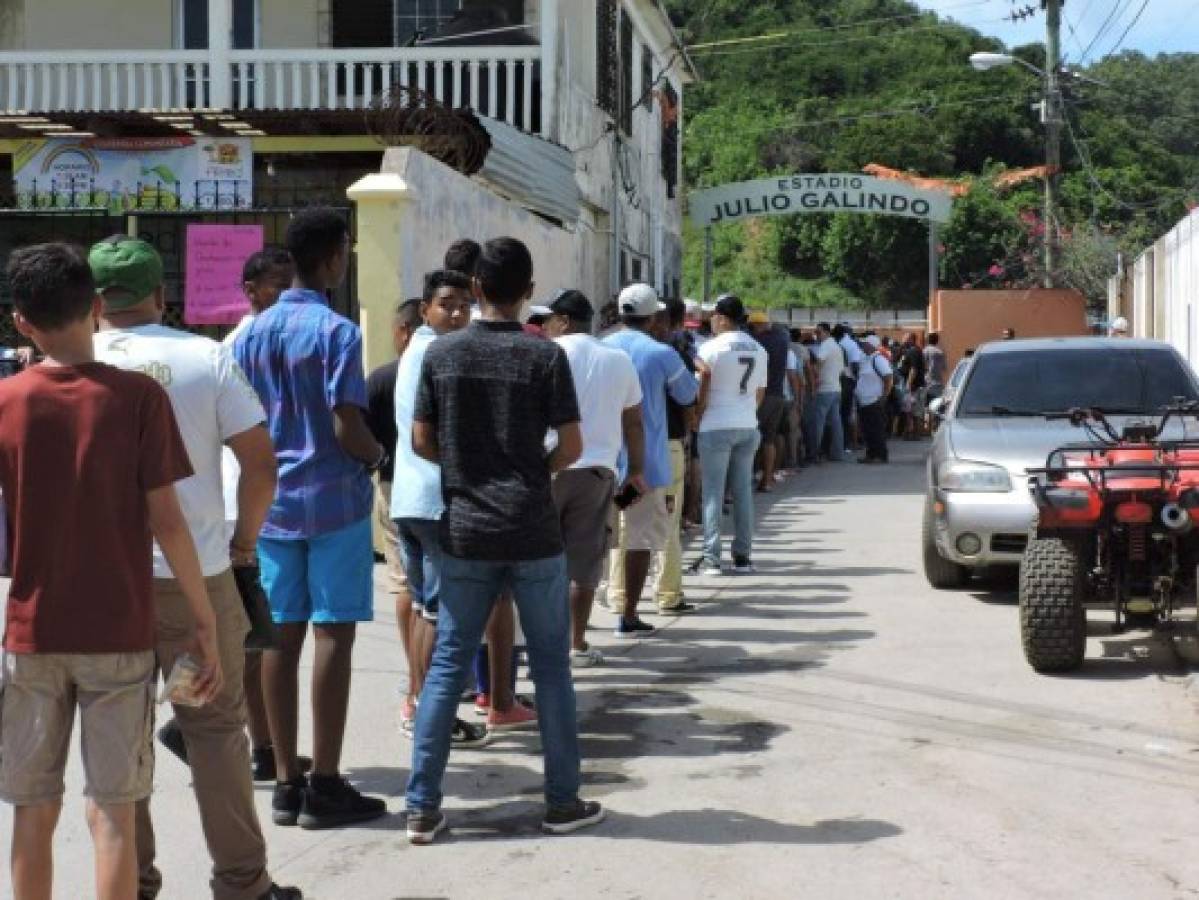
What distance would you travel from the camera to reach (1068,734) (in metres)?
7.46

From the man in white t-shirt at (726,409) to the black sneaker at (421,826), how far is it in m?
6.33

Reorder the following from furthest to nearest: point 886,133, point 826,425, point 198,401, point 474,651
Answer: point 886,133, point 826,425, point 474,651, point 198,401

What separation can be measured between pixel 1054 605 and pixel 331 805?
3811 millimetres

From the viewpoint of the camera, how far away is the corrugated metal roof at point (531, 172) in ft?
52.7

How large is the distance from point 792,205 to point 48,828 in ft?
80.6

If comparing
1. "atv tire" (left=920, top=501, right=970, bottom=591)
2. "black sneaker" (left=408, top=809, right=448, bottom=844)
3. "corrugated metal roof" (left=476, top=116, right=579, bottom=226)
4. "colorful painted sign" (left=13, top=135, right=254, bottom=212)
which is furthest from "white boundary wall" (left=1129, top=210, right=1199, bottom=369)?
"black sneaker" (left=408, top=809, right=448, bottom=844)

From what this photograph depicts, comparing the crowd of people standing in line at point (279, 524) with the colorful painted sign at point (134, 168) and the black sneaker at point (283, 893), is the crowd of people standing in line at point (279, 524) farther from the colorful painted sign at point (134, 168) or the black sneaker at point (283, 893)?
the colorful painted sign at point (134, 168)

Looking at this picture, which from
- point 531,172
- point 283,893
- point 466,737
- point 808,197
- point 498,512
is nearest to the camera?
point 283,893

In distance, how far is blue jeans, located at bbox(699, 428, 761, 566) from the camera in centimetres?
1234

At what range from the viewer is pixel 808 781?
6.78 metres

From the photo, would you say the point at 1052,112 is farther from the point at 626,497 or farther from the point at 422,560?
the point at 422,560

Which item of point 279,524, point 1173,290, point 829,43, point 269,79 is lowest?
point 279,524

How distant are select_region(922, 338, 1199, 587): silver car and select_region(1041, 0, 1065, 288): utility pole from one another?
68.9ft

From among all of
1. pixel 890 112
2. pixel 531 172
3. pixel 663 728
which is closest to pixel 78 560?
pixel 663 728
